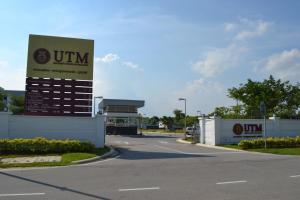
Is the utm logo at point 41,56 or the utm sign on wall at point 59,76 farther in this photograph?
the utm logo at point 41,56

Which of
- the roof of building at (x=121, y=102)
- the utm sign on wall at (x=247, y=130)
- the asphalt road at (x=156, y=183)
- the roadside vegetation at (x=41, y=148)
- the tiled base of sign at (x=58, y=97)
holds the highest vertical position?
the roof of building at (x=121, y=102)

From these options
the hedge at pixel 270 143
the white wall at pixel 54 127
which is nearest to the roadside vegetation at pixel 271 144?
the hedge at pixel 270 143

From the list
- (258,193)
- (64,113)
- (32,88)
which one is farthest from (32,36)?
(258,193)

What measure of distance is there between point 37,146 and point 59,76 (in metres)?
Result: 6.06

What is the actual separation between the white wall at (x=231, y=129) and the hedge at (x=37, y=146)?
532 inches

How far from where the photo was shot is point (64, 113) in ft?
94.0

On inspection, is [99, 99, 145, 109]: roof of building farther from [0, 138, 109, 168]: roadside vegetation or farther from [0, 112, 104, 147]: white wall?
[0, 138, 109, 168]: roadside vegetation

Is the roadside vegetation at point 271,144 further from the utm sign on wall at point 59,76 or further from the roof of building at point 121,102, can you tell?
the roof of building at point 121,102

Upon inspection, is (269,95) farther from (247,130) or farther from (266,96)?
(247,130)

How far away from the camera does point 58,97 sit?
2844 centimetres

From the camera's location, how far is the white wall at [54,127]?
27.1 meters

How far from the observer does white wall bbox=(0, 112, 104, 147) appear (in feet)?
88.9

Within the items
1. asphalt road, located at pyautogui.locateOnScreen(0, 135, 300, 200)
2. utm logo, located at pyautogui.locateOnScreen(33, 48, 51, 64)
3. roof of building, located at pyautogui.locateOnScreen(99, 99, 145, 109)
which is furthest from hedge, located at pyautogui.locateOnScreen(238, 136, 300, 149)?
roof of building, located at pyautogui.locateOnScreen(99, 99, 145, 109)

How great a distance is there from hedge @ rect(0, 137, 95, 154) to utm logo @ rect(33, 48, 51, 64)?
6117mm
